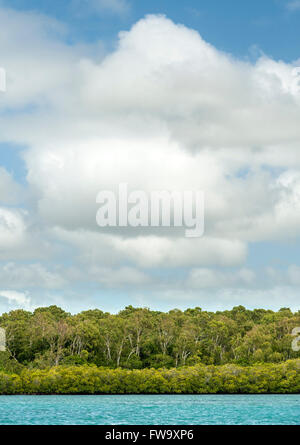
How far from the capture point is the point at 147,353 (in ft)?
366

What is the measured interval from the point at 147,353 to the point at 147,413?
167ft

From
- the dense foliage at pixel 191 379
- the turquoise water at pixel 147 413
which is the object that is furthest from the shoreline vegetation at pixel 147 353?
the turquoise water at pixel 147 413

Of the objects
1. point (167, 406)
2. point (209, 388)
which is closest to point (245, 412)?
point (167, 406)

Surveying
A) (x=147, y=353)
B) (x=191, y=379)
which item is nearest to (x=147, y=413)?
(x=191, y=379)

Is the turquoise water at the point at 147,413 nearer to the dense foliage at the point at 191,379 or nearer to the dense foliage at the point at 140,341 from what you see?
the dense foliage at the point at 191,379

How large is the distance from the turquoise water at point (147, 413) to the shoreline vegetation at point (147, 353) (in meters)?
15.9

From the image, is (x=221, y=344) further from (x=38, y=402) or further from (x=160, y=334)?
(x=38, y=402)

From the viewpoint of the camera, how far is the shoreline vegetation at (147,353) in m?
95.3

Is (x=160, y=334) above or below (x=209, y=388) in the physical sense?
above

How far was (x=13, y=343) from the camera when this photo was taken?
10669 cm

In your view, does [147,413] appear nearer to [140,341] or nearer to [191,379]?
[191,379]

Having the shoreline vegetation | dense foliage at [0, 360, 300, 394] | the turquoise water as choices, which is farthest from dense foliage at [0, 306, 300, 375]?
the turquoise water
